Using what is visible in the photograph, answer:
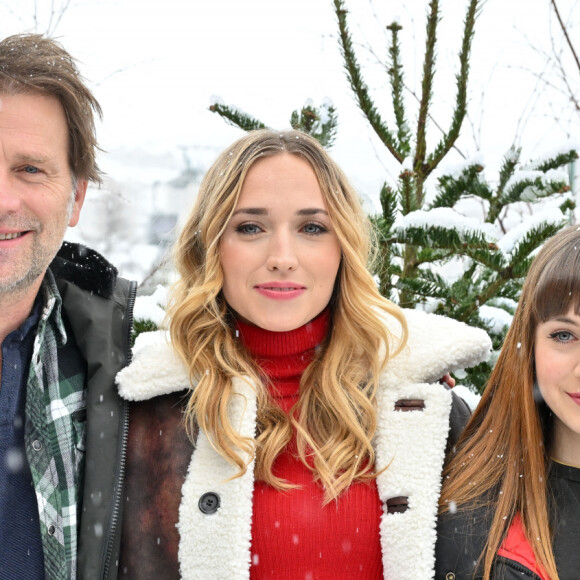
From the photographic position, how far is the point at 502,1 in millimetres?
5750

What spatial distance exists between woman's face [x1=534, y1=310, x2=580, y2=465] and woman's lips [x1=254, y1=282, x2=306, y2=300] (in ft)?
2.56

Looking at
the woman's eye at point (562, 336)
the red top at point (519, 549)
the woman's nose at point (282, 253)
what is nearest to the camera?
the red top at point (519, 549)

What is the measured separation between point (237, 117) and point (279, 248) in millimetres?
1015

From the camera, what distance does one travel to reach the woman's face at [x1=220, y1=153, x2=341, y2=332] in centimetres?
A: 239

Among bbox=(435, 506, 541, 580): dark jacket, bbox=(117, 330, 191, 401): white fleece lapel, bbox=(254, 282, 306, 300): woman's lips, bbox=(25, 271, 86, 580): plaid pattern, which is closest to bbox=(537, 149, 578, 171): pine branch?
bbox=(254, 282, 306, 300): woman's lips

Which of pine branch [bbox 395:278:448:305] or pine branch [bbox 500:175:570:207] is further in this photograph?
pine branch [bbox 395:278:448:305]

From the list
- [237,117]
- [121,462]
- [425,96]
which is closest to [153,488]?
[121,462]

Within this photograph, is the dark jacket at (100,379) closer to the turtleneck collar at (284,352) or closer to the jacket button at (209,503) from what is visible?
the jacket button at (209,503)

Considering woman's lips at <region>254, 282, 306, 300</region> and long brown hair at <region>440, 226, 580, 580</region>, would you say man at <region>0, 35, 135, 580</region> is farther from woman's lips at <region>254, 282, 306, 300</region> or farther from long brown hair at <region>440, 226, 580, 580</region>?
long brown hair at <region>440, 226, 580, 580</region>

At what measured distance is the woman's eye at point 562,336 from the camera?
2.12 metres

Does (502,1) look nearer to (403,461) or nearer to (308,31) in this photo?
(308,31)

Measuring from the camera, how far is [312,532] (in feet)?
7.29

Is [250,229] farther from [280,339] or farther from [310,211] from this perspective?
[280,339]

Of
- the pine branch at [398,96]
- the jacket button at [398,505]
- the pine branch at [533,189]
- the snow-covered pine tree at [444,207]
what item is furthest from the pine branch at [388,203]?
the jacket button at [398,505]
